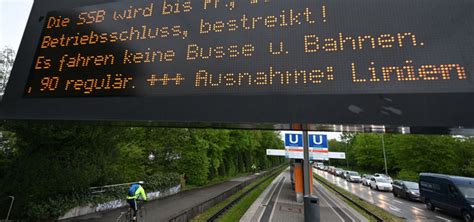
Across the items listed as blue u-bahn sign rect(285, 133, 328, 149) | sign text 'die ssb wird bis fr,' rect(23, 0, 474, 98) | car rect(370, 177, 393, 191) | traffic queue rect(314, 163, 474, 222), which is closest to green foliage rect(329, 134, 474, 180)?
car rect(370, 177, 393, 191)

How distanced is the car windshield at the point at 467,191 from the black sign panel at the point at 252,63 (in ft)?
45.3

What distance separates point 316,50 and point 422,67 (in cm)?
169

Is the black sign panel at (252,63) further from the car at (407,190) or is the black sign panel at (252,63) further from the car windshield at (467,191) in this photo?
the car at (407,190)

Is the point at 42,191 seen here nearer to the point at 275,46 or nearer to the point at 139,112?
the point at 139,112

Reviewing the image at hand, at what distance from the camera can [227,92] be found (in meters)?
4.33

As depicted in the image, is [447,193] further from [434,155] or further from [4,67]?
[4,67]

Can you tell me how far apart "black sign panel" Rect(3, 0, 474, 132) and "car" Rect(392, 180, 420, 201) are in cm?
2030

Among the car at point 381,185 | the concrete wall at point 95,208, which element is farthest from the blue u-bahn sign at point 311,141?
the car at point 381,185

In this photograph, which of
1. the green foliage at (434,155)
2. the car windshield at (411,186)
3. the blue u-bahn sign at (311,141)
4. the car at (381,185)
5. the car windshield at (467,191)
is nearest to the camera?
the car windshield at (467,191)

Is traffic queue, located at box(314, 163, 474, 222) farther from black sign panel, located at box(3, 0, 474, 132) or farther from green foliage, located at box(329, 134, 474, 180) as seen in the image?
green foliage, located at box(329, 134, 474, 180)

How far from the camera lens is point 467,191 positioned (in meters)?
12.8

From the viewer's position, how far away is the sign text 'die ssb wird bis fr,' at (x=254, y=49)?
3801mm

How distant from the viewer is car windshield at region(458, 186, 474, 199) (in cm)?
1255

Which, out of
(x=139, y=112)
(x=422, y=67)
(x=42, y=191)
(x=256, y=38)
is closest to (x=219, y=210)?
(x=42, y=191)
